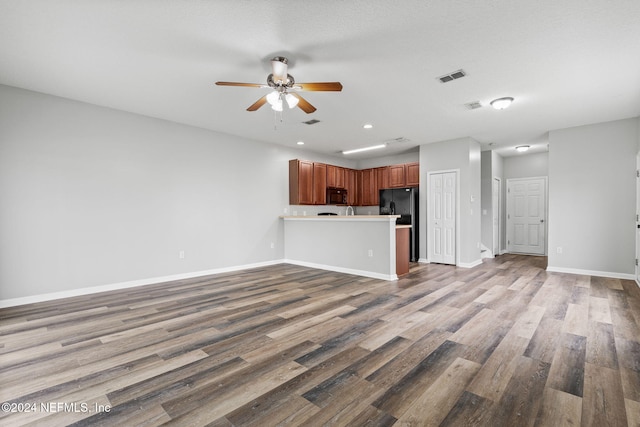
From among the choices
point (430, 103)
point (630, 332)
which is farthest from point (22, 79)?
point (630, 332)

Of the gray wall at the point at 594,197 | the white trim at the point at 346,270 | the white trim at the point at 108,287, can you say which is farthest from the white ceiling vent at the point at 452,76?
the white trim at the point at 108,287

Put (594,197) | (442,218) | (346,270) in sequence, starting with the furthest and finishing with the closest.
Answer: (442,218) < (346,270) < (594,197)

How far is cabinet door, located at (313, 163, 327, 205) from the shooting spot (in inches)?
284

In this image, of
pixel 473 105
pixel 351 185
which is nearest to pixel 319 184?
pixel 351 185

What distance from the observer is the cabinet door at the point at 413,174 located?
7.30 meters

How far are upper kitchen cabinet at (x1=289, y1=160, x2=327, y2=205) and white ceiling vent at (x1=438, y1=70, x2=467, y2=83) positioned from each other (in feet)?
12.8

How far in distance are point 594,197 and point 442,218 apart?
254cm

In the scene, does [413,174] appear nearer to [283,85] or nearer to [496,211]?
[496,211]

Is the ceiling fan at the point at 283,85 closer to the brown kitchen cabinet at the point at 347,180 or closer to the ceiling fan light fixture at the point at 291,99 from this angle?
the ceiling fan light fixture at the point at 291,99

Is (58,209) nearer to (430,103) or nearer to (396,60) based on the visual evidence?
(396,60)

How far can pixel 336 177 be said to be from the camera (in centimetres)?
786

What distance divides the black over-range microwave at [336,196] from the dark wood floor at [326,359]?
3.90 m

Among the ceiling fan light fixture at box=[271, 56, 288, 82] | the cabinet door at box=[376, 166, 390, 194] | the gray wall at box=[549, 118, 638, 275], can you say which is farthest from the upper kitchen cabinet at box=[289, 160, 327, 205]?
the gray wall at box=[549, 118, 638, 275]

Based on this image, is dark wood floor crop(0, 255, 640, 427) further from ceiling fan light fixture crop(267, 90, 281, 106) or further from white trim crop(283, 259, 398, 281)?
ceiling fan light fixture crop(267, 90, 281, 106)
